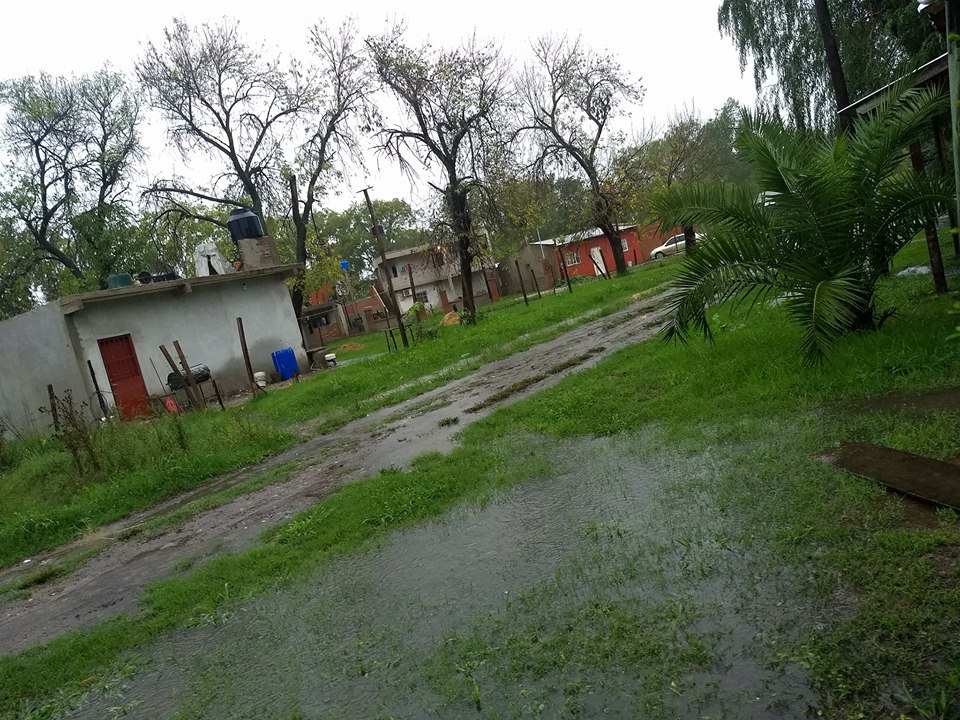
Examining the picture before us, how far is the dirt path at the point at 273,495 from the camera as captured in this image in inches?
246

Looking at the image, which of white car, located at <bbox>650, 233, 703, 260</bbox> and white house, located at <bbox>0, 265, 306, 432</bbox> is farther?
white car, located at <bbox>650, 233, 703, 260</bbox>

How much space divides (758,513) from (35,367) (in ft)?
64.4

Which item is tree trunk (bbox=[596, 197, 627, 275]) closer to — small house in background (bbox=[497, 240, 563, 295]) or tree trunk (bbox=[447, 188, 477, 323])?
tree trunk (bbox=[447, 188, 477, 323])

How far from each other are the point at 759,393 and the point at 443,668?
4.66m

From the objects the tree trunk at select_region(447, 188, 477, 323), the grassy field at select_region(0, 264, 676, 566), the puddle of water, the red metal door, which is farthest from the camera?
the tree trunk at select_region(447, 188, 477, 323)

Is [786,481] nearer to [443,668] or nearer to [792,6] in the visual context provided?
[443,668]

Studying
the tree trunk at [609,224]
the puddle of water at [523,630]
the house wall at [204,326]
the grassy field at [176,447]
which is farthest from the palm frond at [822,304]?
the tree trunk at [609,224]

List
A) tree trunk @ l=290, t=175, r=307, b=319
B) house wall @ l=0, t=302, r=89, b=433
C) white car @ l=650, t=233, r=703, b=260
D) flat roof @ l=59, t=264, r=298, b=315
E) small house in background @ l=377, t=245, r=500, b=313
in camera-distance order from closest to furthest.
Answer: flat roof @ l=59, t=264, r=298, b=315 < house wall @ l=0, t=302, r=89, b=433 < tree trunk @ l=290, t=175, r=307, b=319 < small house in background @ l=377, t=245, r=500, b=313 < white car @ l=650, t=233, r=703, b=260

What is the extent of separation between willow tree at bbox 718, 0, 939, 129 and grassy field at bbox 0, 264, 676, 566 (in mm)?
8798

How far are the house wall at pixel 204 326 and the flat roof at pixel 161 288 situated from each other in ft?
0.67

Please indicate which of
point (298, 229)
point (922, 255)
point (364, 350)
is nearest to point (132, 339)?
point (298, 229)

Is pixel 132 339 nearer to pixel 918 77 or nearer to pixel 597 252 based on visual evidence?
pixel 918 77

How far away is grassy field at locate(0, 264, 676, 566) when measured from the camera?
9.73 m

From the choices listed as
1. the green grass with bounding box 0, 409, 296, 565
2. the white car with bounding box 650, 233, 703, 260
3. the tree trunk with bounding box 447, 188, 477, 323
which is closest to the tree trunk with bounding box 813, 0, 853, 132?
the green grass with bounding box 0, 409, 296, 565
